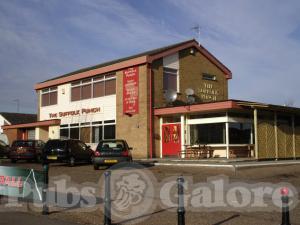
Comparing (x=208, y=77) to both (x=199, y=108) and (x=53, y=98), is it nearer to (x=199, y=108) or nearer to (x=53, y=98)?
(x=199, y=108)

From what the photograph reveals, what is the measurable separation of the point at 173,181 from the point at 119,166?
16.9 ft

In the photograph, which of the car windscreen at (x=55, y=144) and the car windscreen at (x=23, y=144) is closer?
the car windscreen at (x=55, y=144)

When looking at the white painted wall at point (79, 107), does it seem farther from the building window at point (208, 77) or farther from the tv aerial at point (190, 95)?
the building window at point (208, 77)

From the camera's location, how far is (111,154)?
20.0 m

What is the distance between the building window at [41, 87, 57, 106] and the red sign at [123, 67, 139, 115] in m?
9.81

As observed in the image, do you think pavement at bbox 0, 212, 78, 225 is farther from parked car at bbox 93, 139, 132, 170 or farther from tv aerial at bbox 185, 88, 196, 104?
tv aerial at bbox 185, 88, 196, 104

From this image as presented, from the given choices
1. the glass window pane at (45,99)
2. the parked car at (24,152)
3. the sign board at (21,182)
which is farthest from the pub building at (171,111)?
the sign board at (21,182)

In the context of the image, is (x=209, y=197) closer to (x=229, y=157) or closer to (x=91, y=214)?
(x=91, y=214)

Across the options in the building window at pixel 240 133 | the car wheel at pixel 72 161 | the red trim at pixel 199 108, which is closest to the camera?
the red trim at pixel 199 108

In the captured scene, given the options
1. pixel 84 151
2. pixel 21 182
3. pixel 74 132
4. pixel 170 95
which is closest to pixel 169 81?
pixel 170 95

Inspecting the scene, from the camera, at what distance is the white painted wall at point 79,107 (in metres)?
29.7

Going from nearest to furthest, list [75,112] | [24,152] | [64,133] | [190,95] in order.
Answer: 1. [24,152]
2. [190,95]
3. [75,112]
4. [64,133]

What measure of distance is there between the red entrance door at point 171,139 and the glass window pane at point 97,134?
222 inches

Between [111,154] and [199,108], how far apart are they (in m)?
6.15
